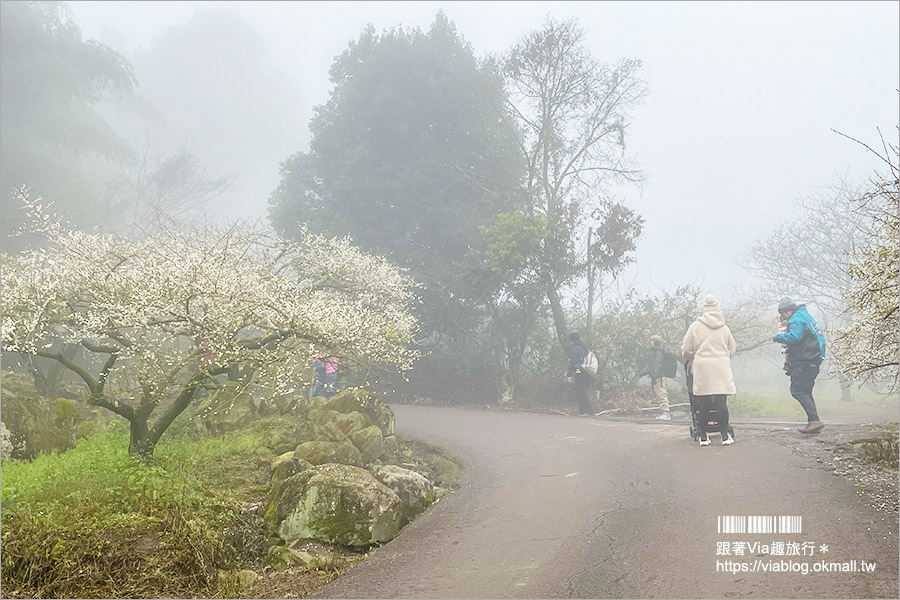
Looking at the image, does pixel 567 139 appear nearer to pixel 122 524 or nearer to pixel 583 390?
pixel 583 390

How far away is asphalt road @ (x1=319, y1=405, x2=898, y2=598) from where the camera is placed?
4.53 metres

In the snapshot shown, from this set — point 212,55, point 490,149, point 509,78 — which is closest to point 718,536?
point 212,55

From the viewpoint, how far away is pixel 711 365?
8.99 meters

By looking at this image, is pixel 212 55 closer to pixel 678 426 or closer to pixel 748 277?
pixel 678 426

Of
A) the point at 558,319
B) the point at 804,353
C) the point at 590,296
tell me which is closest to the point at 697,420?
the point at 804,353

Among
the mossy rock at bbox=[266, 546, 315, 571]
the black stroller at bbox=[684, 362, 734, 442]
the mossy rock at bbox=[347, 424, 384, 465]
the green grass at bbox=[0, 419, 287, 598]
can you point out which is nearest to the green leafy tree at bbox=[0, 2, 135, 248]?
the green grass at bbox=[0, 419, 287, 598]

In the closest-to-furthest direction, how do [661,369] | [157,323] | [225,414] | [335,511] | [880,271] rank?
[880,271]
[335,511]
[157,323]
[225,414]
[661,369]

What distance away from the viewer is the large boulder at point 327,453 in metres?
8.95

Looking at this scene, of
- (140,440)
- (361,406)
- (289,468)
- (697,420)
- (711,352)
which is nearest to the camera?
(289,468)

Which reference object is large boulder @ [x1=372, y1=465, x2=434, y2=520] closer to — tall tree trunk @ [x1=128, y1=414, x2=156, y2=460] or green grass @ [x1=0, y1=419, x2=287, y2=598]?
green grass @ [x1=0, y1=419, x2=287, y2=598]

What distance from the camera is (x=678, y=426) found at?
1194 cm

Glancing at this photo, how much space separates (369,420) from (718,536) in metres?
7.63

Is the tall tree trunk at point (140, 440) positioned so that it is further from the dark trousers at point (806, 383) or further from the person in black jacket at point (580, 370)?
the person in black jacket at point (580, 370)

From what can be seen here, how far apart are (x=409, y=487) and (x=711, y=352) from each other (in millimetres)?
5364
